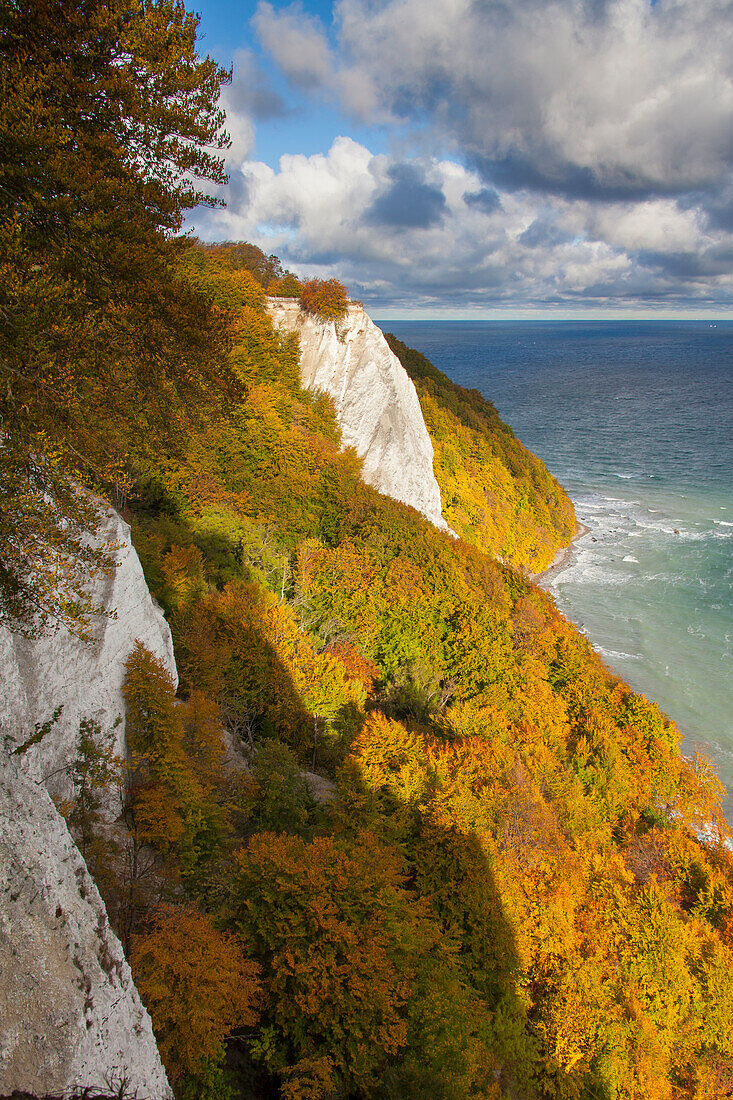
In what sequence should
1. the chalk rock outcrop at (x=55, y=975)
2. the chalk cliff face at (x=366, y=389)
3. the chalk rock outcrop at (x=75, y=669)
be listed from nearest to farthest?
the chalk rock outcrop at (x=55, y=975), the chalk rock outcrop at (x=75, y=669), the chalk cliff face at (x=366, y=389)

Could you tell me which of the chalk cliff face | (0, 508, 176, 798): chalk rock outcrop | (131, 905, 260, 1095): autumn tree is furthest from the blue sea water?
(0, 508, 176, 798): chalk rock outcrop

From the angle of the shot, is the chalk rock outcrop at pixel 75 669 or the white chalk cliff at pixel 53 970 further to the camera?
the chalk rock outcrop at pixel 75 669

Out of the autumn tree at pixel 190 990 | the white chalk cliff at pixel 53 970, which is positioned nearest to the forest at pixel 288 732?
the autumn tree at pixel 190 990

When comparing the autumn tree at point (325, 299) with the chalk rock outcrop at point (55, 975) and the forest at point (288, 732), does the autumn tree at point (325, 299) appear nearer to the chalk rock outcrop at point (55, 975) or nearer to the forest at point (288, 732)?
the forest at point (288, 732)

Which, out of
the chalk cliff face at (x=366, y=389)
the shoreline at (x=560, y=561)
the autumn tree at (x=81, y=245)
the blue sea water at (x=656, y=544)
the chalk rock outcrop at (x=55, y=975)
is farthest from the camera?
the shoreline at (x=560, y=561)

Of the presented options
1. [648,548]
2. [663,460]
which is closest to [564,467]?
[663,460]
